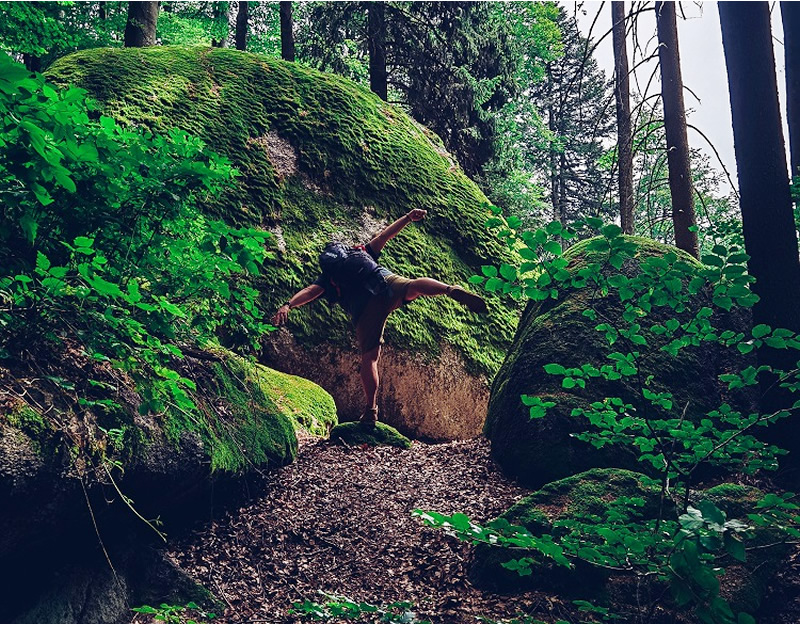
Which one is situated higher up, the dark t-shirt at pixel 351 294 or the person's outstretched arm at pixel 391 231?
the person's outstretched arm at pixel 391 231

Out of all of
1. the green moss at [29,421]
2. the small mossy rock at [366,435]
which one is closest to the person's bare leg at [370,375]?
the small mossy rock at [366,435]

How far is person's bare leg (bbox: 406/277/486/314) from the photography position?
213 inches

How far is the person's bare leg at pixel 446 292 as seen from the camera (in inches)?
213

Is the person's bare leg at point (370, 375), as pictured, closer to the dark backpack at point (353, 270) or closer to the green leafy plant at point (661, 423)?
the dark backpack at point (353, 270)

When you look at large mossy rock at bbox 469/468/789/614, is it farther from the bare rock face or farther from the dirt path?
the bare rock face

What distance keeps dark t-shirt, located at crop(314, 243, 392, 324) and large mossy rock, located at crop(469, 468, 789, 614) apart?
2718mm

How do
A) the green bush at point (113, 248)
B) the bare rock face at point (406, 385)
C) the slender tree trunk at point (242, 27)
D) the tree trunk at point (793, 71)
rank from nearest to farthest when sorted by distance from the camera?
the green bush at point (113, 248), the tree trunk at point (793, 71), the bare rock face at point (406, 385), the slender tree trunk at point (242, 27)

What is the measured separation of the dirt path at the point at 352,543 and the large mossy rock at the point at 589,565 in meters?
0.15

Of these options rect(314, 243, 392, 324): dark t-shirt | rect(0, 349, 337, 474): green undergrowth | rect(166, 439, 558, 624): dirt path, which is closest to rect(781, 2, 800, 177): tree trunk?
rect(314, 243, 392, 324): dark t-shirt

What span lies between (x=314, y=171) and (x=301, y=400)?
150 inches

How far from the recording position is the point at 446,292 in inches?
223

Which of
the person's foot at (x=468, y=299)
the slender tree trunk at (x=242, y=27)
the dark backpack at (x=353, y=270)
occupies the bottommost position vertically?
the person's foot at (x=468, y=299)

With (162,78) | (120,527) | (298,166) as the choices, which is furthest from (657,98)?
(120,527)

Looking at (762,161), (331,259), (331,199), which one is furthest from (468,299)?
(331,199)
